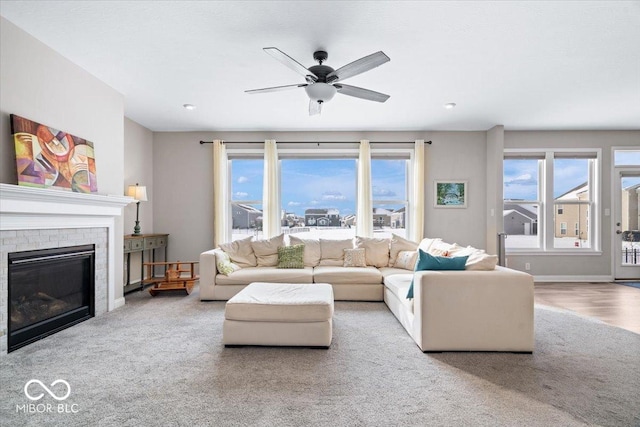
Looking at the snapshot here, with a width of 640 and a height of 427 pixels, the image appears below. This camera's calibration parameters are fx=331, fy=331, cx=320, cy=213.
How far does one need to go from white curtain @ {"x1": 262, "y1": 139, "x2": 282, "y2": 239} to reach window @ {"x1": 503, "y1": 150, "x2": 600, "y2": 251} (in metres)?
4.15

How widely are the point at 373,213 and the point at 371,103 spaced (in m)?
2.18

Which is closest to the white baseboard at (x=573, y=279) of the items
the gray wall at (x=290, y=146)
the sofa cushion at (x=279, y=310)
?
the gray wall at (x=290, y=146)

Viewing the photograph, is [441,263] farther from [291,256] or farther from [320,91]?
[291,256]

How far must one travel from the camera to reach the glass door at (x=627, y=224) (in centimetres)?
587

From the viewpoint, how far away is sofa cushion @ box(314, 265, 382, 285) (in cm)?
441

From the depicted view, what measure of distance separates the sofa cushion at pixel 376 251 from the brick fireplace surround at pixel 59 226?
3.34 m

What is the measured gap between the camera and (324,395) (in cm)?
207

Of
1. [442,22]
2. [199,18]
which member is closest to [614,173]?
[442,22]

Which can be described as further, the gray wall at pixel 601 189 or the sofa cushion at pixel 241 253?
the gray wall at pixel 601 189

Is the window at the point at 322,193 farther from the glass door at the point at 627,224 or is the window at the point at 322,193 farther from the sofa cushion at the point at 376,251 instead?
the glass door at the point at 627,224

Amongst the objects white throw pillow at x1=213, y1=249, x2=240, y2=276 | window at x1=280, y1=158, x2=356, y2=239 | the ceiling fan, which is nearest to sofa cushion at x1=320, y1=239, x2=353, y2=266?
window at x1=280, y1=158, x2=356, y2=239

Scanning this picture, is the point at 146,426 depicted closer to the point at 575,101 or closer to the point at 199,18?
the point at 199,18

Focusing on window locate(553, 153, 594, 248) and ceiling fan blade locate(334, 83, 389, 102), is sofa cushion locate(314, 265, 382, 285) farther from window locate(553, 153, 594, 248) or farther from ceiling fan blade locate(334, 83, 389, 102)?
window locate(553, 153, 594, 248)

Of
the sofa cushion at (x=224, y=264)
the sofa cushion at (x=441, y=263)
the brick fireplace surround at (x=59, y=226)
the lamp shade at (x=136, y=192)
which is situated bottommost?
the sofa cushion at (x=224, y=264)
